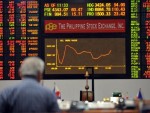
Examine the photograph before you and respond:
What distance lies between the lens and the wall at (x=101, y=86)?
19.8 feet

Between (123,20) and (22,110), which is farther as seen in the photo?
(123,20)

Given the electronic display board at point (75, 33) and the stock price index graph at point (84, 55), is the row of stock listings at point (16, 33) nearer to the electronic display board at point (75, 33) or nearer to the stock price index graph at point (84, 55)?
the electronic display board at point (75, 33)

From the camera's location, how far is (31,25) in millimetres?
6004

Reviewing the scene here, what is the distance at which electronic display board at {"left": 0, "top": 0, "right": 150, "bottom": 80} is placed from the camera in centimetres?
596

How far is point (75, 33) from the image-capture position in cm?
601

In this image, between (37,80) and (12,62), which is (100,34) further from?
(37,80)

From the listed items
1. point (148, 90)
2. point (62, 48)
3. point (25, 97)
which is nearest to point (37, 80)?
point (25, 97)

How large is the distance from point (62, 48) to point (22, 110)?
11.1 ft

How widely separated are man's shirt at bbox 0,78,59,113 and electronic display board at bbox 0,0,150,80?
10.9 ft

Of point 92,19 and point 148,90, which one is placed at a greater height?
point 92,19

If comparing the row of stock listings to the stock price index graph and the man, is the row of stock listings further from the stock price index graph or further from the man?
the man

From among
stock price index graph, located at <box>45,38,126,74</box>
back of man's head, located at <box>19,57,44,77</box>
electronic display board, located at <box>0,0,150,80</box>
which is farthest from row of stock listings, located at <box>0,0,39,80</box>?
back of man's head, located at <box>19,57,44,77</box>

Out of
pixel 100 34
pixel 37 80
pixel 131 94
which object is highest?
pixel 100 34

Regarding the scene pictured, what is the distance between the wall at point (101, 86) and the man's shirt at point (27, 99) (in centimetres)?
341
